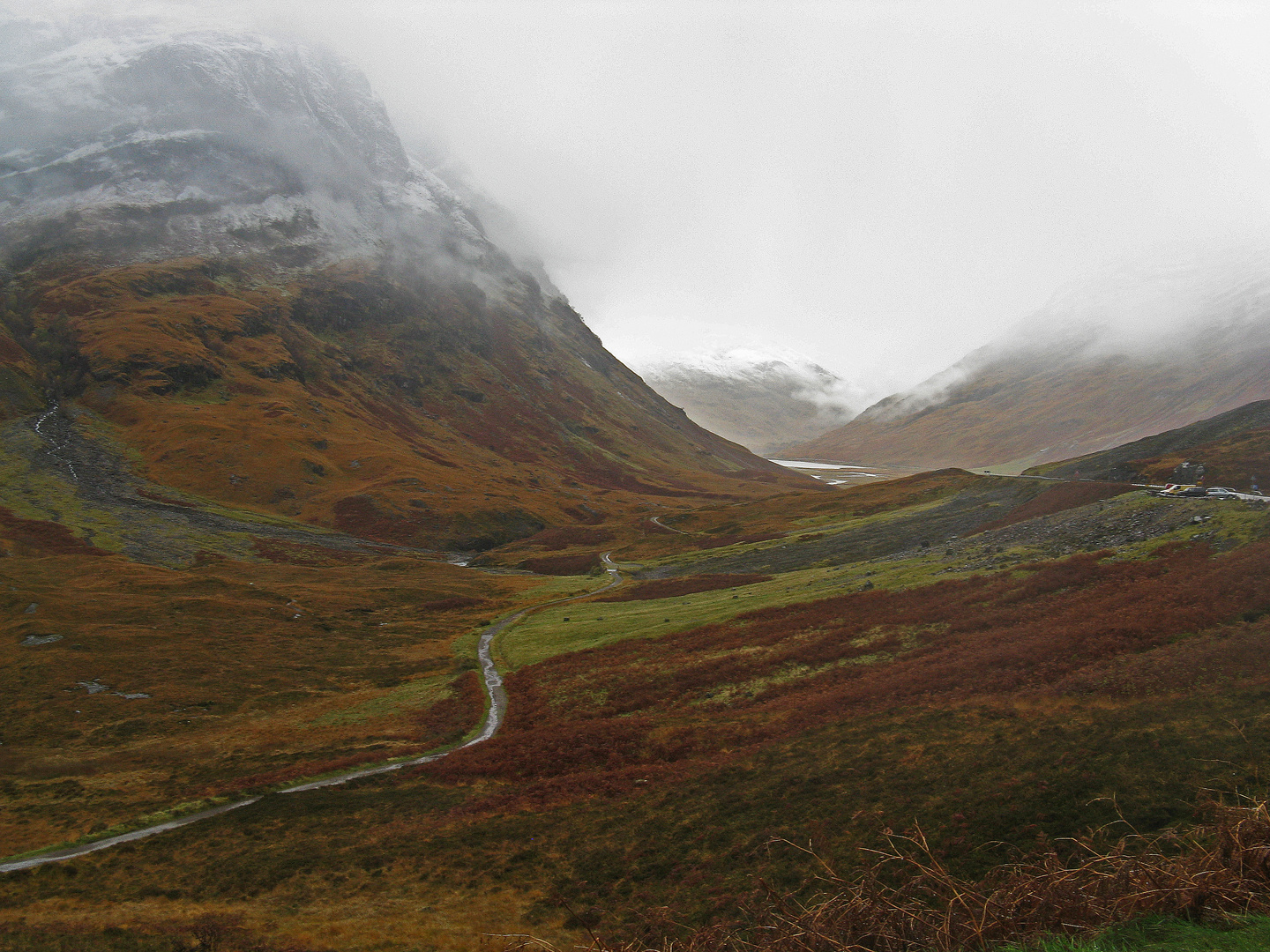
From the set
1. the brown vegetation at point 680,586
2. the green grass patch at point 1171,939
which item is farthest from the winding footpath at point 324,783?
the green grass patch at point 1171,939

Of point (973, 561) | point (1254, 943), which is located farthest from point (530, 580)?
point (1254, 943)

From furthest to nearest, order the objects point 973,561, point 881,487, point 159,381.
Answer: point 159,381 < point 881,487 < point 973,561

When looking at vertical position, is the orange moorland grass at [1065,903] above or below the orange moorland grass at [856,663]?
above

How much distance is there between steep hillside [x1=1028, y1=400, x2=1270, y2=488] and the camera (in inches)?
3152

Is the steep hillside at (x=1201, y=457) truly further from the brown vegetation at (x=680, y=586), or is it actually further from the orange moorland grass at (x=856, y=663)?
the brown vegetation at (x=680, y=586)

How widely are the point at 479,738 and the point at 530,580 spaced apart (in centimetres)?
6952

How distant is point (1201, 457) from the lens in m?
88.0

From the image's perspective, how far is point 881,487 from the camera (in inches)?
6147

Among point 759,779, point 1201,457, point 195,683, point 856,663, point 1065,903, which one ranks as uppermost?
point 1201,457

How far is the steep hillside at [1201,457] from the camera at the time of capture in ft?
263

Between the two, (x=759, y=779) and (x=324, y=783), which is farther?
(x=324, y=783)

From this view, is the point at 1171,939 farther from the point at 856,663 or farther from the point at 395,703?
the point at 395,703

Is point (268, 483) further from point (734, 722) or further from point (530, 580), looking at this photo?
point (734, 722)

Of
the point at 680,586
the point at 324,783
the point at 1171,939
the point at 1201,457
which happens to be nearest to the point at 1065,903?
the point at 1171,939
